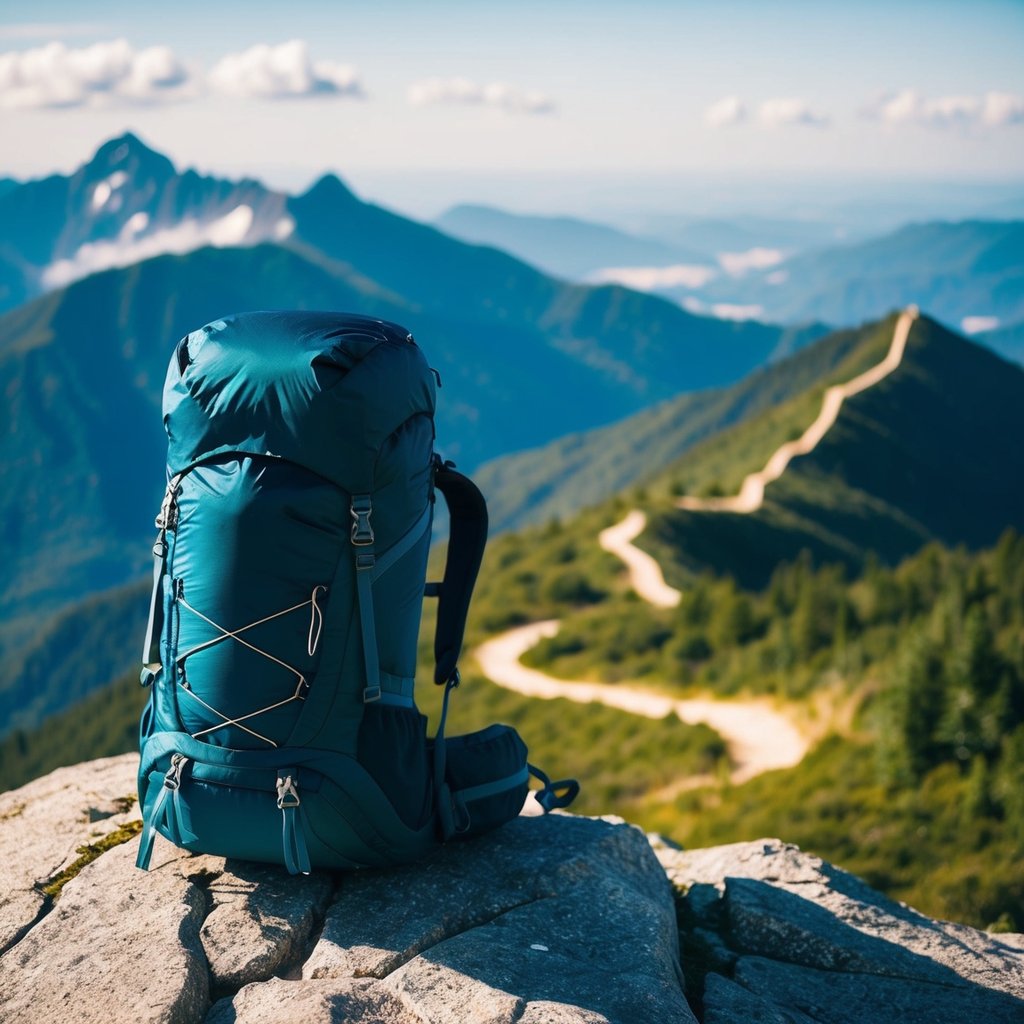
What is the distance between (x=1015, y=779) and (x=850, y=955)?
38.3 feet

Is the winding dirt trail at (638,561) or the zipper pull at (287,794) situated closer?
the zipper pull at (287,794)

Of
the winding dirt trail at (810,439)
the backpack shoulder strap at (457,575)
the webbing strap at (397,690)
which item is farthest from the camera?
the winding dirt trail at (810,439)

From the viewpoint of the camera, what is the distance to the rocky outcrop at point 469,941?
451 centimetres

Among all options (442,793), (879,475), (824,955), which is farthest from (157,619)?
(879,475)

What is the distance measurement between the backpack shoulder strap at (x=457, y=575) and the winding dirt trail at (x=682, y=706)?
1700 cm

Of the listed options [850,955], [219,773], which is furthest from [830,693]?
[219,773]

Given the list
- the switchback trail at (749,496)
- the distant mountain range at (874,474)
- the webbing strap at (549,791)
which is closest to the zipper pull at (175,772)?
the webbing strap at (549,791)

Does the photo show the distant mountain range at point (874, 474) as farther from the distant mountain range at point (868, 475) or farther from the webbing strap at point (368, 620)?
the webbing strap at point (368, 620)

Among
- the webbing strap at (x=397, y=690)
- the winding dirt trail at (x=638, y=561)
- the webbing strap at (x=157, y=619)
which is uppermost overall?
the webbing strap at (x=157, y=619)

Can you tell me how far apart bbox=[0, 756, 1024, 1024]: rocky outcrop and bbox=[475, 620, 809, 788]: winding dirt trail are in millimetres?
16334

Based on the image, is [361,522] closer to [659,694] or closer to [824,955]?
[824,955]

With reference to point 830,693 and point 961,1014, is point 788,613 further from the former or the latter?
point 961,1014

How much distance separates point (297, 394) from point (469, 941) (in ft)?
7.88

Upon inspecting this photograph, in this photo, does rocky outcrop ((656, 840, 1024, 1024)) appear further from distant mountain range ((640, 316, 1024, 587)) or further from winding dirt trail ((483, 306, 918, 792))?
distant mountain range ((640, 316, 1024, 587))
